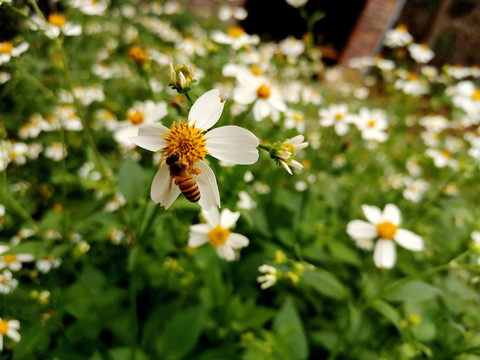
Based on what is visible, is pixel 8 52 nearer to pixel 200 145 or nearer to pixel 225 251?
pixel 200 145

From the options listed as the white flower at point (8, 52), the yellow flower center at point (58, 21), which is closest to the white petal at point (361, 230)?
the white flower at point (8, 52)

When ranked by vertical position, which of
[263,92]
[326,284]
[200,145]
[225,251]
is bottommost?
[326,284]

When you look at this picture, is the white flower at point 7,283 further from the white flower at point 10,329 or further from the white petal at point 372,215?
the white petal at point 372,215

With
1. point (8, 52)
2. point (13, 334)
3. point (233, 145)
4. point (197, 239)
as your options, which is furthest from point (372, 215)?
point (8, 52)

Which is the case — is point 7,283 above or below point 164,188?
below

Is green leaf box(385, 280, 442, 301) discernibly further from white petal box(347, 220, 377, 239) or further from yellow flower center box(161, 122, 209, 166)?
yellow flower center box(161, 122, 209, 166)

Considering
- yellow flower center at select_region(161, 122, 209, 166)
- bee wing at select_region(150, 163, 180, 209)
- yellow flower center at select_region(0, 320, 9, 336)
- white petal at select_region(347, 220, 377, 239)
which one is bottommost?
yellow flower center at select_region(0, 320, 9, 336)

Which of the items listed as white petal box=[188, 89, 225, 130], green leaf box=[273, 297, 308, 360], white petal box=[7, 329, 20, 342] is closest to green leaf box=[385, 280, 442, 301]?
green leaf box=[273, 297, 308, 360]
